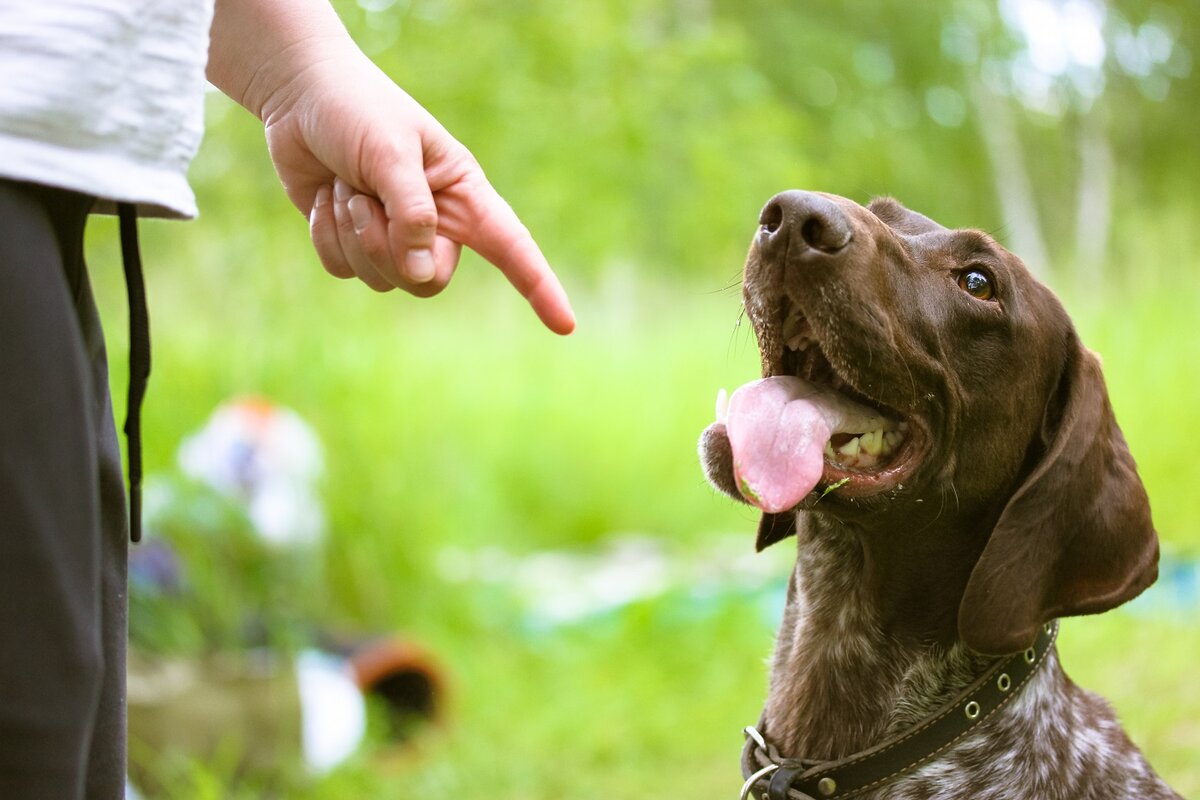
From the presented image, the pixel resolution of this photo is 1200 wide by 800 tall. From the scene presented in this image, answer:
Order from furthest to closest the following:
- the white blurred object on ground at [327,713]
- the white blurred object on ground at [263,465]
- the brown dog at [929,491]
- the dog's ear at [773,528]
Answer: the white blurred object on ground at [263,465] < the white blurred object on ground at [327,713] < the dog's ear at [773,528] < the brown dog at [929,491]

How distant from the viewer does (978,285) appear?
2576mm

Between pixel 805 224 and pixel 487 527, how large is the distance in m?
6.14

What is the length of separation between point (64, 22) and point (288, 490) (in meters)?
4.60

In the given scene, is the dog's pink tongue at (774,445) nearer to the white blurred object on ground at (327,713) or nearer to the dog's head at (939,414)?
the dog's head at (939,414)

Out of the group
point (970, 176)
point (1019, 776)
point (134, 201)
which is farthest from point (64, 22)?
point (970, 176)

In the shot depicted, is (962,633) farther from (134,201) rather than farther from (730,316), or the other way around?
(730,316)

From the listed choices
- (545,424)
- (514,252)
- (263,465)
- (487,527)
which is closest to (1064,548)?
(514,252)

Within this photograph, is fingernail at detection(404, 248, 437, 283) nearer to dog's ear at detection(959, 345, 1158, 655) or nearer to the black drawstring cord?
the black drawstring cord

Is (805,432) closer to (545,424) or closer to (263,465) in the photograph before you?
(263,465)

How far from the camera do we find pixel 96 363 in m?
1.51

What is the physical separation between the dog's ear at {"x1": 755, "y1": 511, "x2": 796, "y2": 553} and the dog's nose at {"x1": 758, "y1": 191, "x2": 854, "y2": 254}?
2.50 ft

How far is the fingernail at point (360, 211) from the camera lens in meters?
1.89

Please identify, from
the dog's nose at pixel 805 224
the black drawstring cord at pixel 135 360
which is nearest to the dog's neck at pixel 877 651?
the dog's nose at pixel 805 224

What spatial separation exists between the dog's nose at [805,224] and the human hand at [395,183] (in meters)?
0.56
